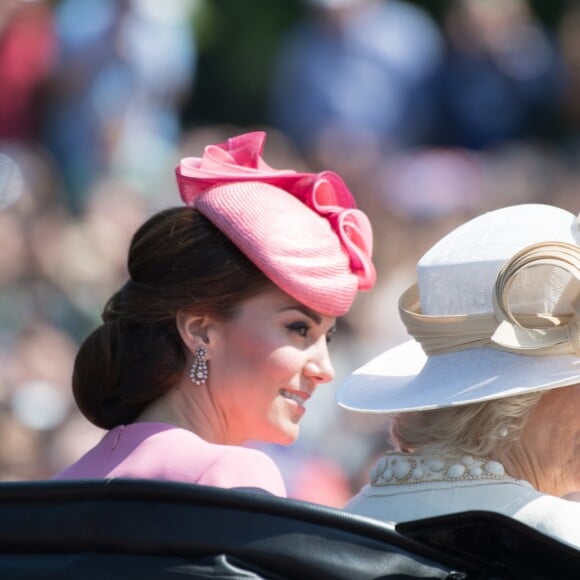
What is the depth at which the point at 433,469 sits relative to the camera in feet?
7.73

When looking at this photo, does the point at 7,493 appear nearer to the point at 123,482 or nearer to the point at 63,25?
the point at 123,482

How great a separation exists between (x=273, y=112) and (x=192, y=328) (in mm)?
4582

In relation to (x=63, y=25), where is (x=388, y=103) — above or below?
below

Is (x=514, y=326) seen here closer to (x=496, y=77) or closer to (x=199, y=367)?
(x=199, y=367)

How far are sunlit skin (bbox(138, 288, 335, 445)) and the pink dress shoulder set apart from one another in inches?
6.4

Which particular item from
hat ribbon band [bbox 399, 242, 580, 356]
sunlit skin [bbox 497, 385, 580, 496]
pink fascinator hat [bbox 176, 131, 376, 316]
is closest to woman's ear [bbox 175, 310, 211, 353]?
pink fascinator hat [bbox 176, 131, 376, 316]

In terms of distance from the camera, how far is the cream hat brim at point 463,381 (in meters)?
2.30

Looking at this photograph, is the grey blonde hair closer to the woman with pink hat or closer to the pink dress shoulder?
the pink dress shoulder

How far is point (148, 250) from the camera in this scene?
2996 millimetres

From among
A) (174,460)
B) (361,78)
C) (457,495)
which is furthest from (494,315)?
(361,78)

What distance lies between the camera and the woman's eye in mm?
3062

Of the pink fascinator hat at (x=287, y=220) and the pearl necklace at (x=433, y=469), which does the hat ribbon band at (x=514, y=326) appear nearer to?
the pearl necklace at (x=433, y=469)

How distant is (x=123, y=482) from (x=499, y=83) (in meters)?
5.53

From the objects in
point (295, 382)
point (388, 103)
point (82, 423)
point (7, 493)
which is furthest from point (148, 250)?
point (388, 103)
